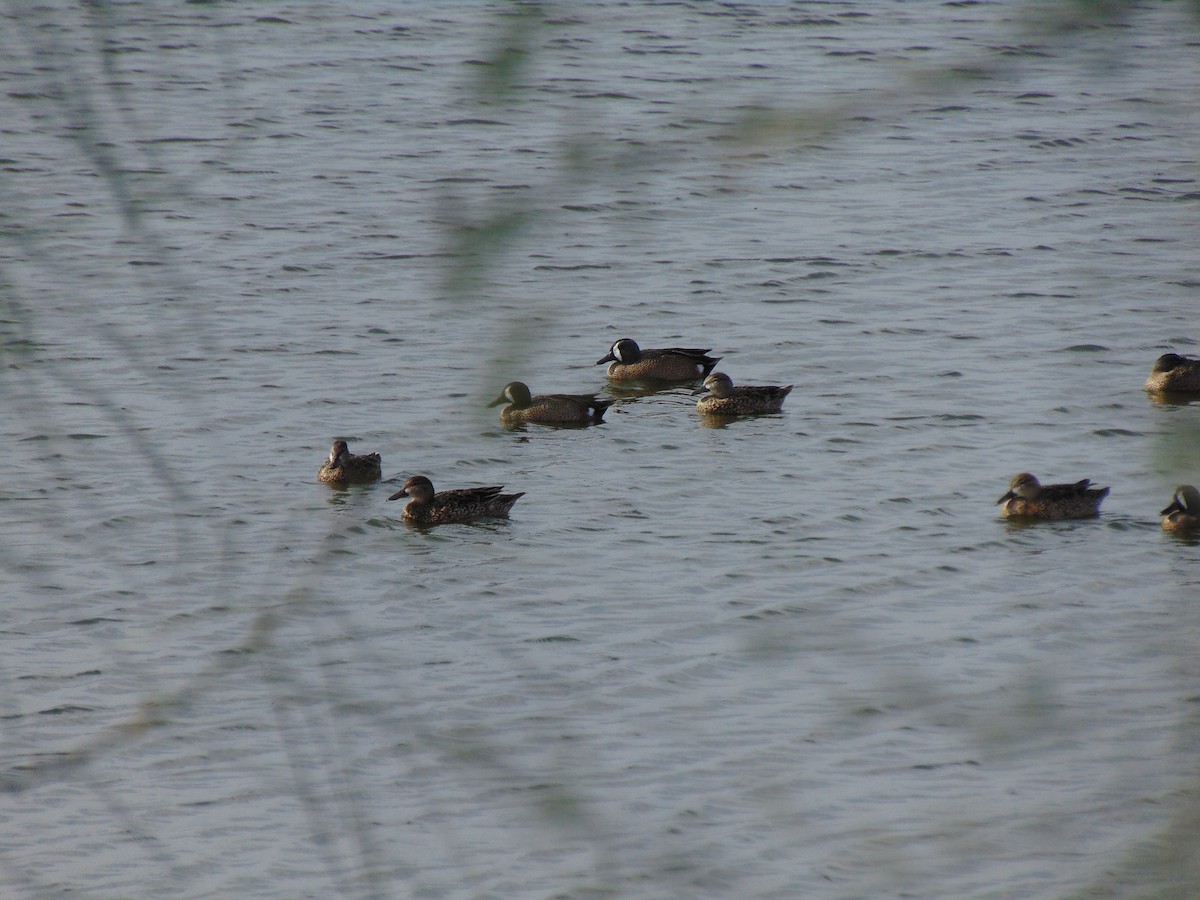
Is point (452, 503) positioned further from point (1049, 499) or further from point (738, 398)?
point (1049, 499)

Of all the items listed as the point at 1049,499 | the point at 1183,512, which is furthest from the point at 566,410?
the point at 1183,512

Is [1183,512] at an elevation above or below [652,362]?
below

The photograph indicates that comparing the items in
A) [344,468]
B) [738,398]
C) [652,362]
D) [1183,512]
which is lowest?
[1183,512]

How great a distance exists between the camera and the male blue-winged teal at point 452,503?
456 inches

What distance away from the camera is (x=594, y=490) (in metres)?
12.4

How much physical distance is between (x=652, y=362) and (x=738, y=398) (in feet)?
4.94

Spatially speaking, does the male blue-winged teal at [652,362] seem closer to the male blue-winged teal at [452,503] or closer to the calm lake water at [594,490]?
the calm lake water at [594,490]

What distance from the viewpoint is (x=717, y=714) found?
326 inches

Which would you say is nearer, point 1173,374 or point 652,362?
point 1173,374

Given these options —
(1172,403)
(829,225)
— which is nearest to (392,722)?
(1172,403)

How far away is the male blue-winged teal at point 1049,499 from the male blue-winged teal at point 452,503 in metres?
3.25

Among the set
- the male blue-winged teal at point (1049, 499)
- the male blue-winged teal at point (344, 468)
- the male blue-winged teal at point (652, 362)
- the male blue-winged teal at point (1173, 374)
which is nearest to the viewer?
the male blue-winged teal at point (1049, 499)

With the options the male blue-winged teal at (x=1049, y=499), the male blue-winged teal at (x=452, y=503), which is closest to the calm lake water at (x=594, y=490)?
the male blue-winged teal at (x=452, y=503)

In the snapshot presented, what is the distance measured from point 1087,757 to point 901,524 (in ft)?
11.9
